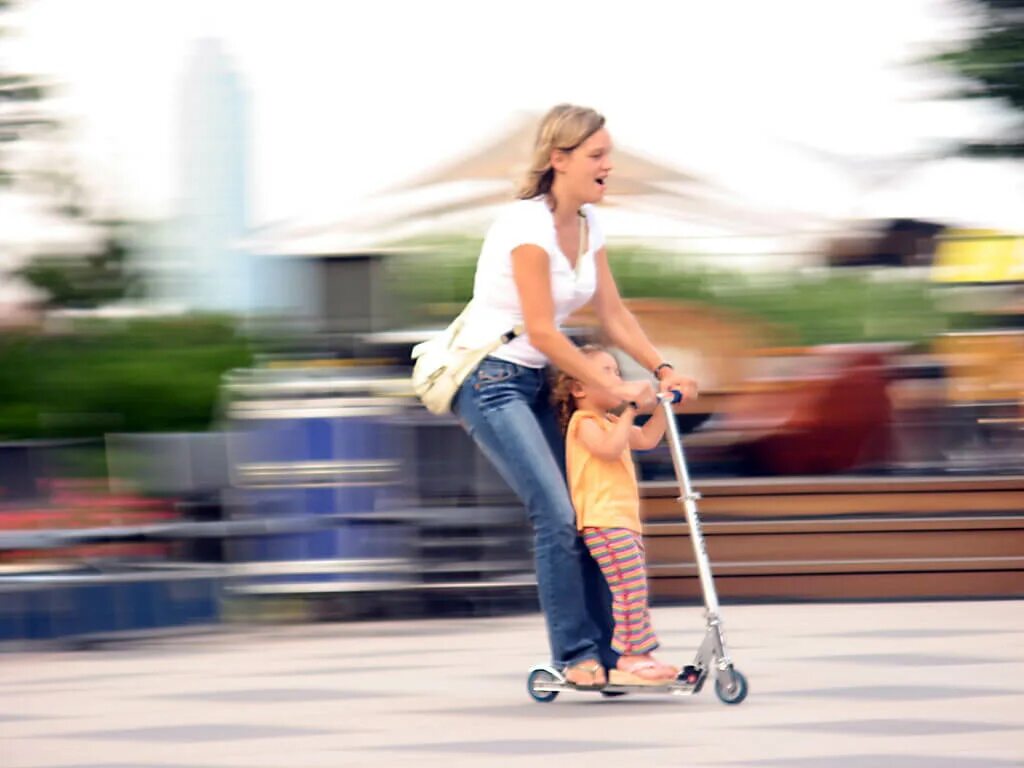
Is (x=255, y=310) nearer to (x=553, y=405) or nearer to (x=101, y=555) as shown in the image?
(x=101, y=555)

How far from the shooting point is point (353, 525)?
322 inches

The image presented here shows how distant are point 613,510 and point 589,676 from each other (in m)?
0.41

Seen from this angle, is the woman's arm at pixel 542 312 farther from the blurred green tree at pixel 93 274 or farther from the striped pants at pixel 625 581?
the blurred green tree at pixel 93 274

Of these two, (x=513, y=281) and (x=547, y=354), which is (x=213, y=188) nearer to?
(x=513, y=281)

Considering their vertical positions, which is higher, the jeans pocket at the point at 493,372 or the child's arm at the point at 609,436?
the jeans pocket at the point at 493,372

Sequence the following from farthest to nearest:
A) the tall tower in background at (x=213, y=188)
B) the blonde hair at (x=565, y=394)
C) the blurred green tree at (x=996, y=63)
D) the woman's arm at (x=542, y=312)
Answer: the blurred green tree at (x=996, y=63)
the tall tower in background at (x=213, y=188)
the blonde hair at (x=565, y=394)
the woman's arm at (x=542, y=312)

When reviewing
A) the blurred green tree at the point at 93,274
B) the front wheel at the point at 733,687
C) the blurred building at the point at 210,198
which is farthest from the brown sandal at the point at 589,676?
the blurred green tree at the point at 93,274

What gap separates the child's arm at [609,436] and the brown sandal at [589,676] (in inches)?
19.9

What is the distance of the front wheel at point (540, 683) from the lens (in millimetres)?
5434

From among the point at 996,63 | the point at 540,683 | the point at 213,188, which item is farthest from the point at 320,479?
the point at 996,63

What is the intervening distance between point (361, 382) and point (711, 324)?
263 cm


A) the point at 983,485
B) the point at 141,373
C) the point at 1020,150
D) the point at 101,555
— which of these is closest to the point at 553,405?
the point at 101,555

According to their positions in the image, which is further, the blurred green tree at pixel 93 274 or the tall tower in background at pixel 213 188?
the blurred green tree at pixel 93 274

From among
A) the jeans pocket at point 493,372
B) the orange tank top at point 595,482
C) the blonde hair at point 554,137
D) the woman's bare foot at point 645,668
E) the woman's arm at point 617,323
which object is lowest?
the woman's bare foot at point 645,668
